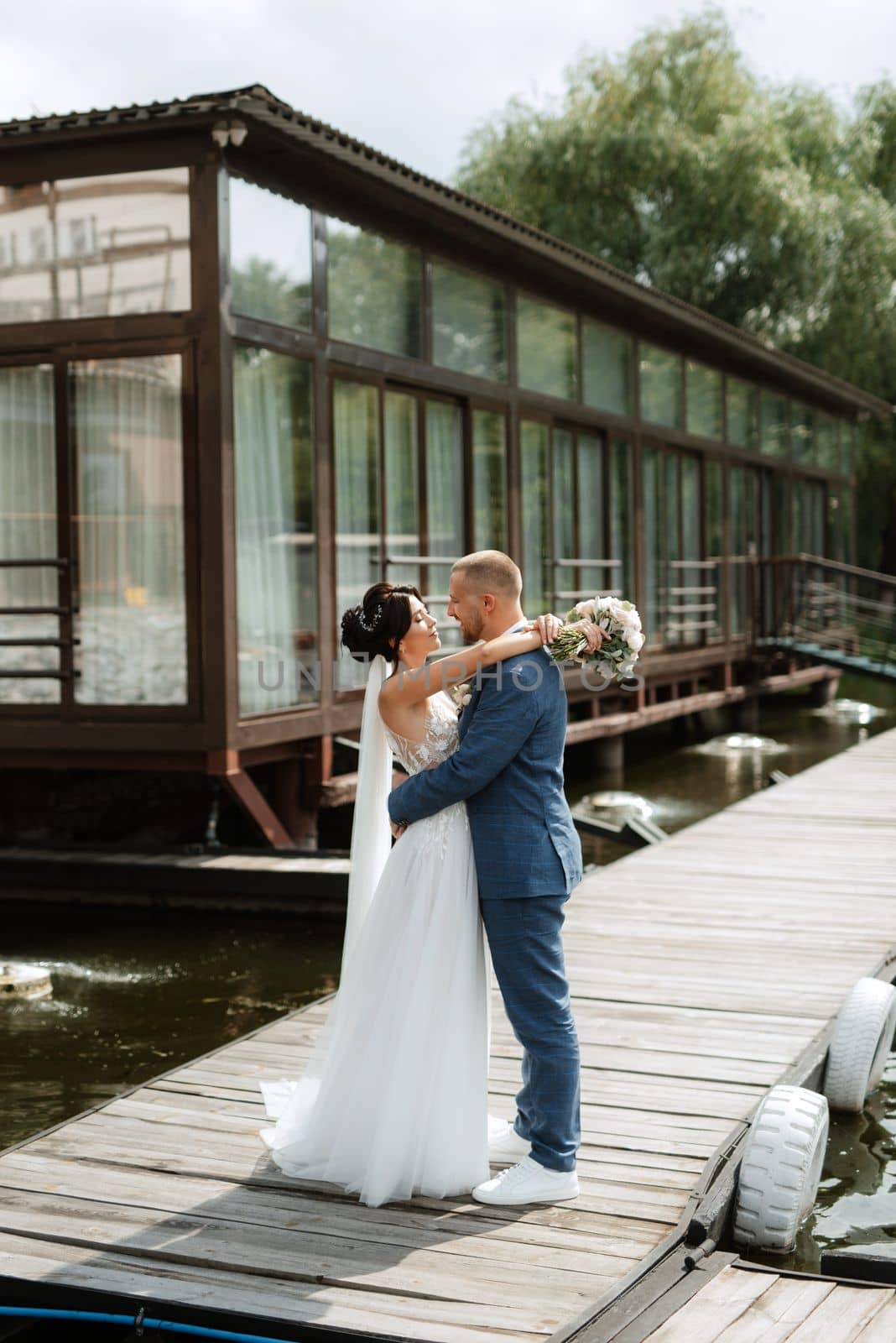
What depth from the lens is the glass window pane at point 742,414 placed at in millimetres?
19859

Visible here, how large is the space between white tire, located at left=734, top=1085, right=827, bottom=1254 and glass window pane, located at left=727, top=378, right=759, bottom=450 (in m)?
16.2

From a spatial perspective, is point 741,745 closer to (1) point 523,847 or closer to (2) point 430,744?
(2) point 430,744

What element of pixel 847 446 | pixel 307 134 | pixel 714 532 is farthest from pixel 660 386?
pixel 847 446

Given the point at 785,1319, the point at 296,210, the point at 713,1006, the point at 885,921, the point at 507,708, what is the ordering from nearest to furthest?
the point at 785,1319 < the point at 507,708 < the point at 713,1006 < the point at 885,921 < the point at 296,210

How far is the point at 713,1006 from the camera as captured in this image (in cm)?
598

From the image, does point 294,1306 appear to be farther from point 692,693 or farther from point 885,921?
point 692,693

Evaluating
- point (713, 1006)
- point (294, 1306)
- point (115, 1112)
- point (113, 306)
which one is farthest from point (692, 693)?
point (294, 1306)

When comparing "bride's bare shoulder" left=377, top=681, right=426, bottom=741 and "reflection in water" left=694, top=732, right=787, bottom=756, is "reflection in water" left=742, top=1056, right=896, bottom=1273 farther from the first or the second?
"reflection in water" left=694, top=732, right=787, bottom=756

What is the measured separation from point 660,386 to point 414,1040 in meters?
14.2

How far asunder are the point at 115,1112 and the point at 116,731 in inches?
194

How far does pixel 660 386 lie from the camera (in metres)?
17.3

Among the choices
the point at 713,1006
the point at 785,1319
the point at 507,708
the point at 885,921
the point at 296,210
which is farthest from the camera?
the point at 296,210

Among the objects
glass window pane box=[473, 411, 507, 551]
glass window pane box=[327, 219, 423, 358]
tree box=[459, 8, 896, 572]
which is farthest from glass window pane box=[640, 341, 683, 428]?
tree box=[459, 8, 896, 572]

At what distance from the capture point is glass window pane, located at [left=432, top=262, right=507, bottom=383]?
12227mm
